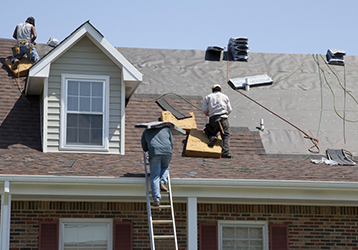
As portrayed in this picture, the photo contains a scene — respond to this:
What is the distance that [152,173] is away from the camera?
990cm

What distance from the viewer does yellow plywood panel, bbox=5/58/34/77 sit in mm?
14008

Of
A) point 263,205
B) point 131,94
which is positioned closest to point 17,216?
point 131,94

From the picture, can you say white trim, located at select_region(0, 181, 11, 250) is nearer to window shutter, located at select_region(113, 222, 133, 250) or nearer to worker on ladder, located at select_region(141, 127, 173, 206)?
window shutter, located at select_region(113, 222, 133, 250)

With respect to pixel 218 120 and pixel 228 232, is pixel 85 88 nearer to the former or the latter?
pixel 218 120

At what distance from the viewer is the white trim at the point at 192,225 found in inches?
394

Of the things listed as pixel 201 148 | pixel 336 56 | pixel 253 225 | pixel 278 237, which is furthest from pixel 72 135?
pixel 336 56

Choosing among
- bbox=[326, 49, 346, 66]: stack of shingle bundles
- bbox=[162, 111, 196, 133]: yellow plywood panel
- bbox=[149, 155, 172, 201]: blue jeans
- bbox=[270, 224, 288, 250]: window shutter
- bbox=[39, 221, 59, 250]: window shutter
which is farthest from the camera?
bbox=[326, 49, 346, 66]: stack of shingle bundles

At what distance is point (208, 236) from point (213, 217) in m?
0.39

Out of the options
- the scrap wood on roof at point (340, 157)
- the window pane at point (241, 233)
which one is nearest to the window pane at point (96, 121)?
the window pane at point (241, 233)

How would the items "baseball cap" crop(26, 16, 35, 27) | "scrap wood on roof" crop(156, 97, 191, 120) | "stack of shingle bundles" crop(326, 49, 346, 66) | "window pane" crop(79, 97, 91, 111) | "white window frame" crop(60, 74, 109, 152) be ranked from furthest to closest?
"stack of shingle bundles" crop(326, 49, 346, 66) < "baseball cap" crop(26, 16, 35, 27) < "scrap wood on roof" crop(156, 97, 191, 120) < "window pane" crop(79, 97, 91, 111) < "white window frame" crop(60, 74, 109, 152)

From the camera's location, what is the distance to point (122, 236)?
11242 mm

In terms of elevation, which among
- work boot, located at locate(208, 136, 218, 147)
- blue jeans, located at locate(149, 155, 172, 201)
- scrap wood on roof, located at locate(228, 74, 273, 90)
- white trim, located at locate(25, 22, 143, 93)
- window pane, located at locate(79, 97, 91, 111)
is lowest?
blue jeans, located at locate(149, 155, 172, 201)

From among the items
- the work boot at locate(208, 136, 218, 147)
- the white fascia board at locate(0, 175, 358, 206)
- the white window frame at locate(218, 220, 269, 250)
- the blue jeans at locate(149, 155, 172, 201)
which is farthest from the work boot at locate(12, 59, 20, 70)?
the white window frame at locate(218, 220, 269, 250)

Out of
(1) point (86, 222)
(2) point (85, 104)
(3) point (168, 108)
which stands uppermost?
(3) point (168, 108)
